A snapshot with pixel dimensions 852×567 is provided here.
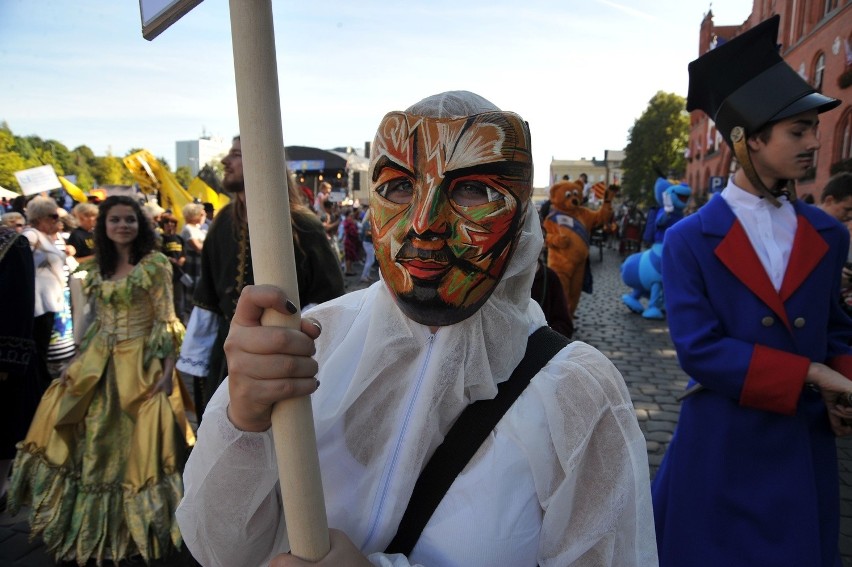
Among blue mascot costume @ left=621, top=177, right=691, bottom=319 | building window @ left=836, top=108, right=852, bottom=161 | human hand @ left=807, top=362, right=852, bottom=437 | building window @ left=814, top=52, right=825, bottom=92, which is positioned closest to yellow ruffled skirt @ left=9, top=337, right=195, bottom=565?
human hand @ left=807, top=362, right=852, bottom=437

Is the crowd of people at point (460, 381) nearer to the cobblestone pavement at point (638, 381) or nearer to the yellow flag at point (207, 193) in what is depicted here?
the cobblestone pavement at point (638, 381)

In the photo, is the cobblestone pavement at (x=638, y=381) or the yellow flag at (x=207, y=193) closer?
the cobblestone pavement at (x=638, y=381)

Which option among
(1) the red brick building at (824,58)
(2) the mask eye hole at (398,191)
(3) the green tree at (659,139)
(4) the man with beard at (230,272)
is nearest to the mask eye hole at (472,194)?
(2) the mask eye hole at (398,191)

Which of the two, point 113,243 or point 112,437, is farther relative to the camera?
point 113,243

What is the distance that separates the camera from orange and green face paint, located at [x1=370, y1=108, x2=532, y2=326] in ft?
4.04

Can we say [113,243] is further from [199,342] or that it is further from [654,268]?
[654,268]

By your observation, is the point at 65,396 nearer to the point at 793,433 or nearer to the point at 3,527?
the point at 3,527

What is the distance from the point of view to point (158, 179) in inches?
374

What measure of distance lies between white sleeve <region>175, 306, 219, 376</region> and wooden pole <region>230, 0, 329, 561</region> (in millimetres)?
2660

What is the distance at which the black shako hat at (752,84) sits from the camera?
2.10m

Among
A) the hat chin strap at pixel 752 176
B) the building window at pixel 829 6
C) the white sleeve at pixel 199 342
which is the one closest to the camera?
the hat chin strap at pixel 752 176

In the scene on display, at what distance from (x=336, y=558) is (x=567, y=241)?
19.7 feet

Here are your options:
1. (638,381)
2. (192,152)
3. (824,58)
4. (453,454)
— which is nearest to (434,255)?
(453,454)

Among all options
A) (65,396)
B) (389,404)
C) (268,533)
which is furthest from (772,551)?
(65,396)
